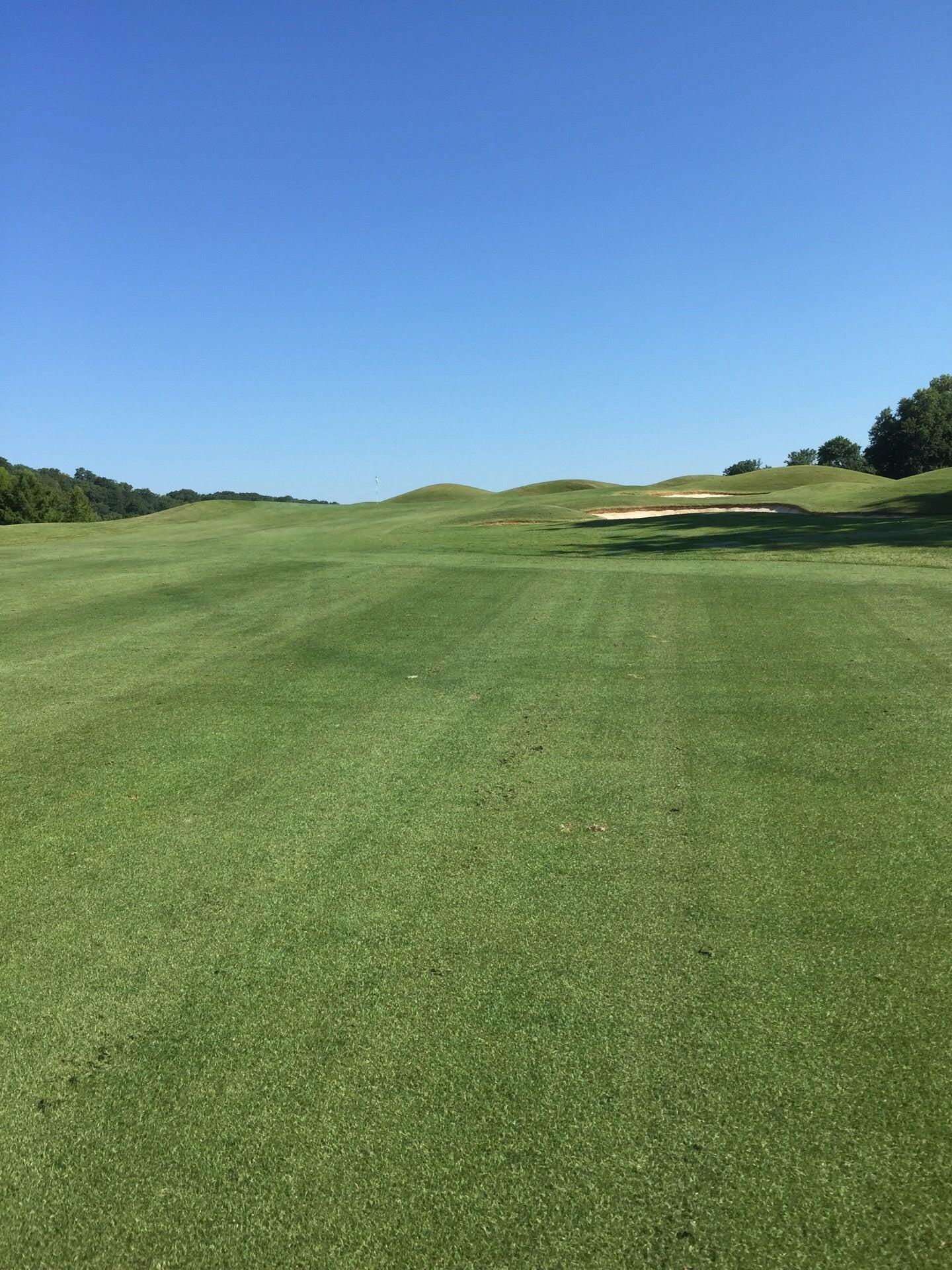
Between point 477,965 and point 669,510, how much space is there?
29833 millimetres

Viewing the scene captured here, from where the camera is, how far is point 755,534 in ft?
65.4

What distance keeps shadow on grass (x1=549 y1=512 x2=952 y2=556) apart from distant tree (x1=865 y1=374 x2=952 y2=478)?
208ft

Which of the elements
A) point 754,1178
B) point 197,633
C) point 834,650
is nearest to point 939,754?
point 834,650

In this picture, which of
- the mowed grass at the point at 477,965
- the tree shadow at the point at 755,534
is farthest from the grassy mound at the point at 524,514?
the mowed grass at the point at 477,965

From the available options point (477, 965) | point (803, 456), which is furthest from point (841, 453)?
point (477, 965)

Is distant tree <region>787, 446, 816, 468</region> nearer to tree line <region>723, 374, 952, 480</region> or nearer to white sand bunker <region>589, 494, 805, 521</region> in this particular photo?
tree line <region>723, 374, 952, 480</region>

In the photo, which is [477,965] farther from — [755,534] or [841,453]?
[841,453]

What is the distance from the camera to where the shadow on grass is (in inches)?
693

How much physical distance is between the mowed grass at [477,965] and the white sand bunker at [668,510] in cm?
2282

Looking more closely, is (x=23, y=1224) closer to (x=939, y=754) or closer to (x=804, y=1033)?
(x=804, y=1033)

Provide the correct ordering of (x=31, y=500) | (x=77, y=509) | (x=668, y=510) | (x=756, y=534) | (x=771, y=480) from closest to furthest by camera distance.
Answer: (x=756, y=534) → (x=668, y=510) → (x=771, y=480) → (x=31, y=500) → (x=77, y=509)

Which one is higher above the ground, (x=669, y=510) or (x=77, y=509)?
(x=77, y=509)

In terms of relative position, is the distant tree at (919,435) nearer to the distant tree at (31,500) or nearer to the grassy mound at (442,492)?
the grassy mound at (442,492)

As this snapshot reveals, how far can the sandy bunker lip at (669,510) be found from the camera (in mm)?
29875
